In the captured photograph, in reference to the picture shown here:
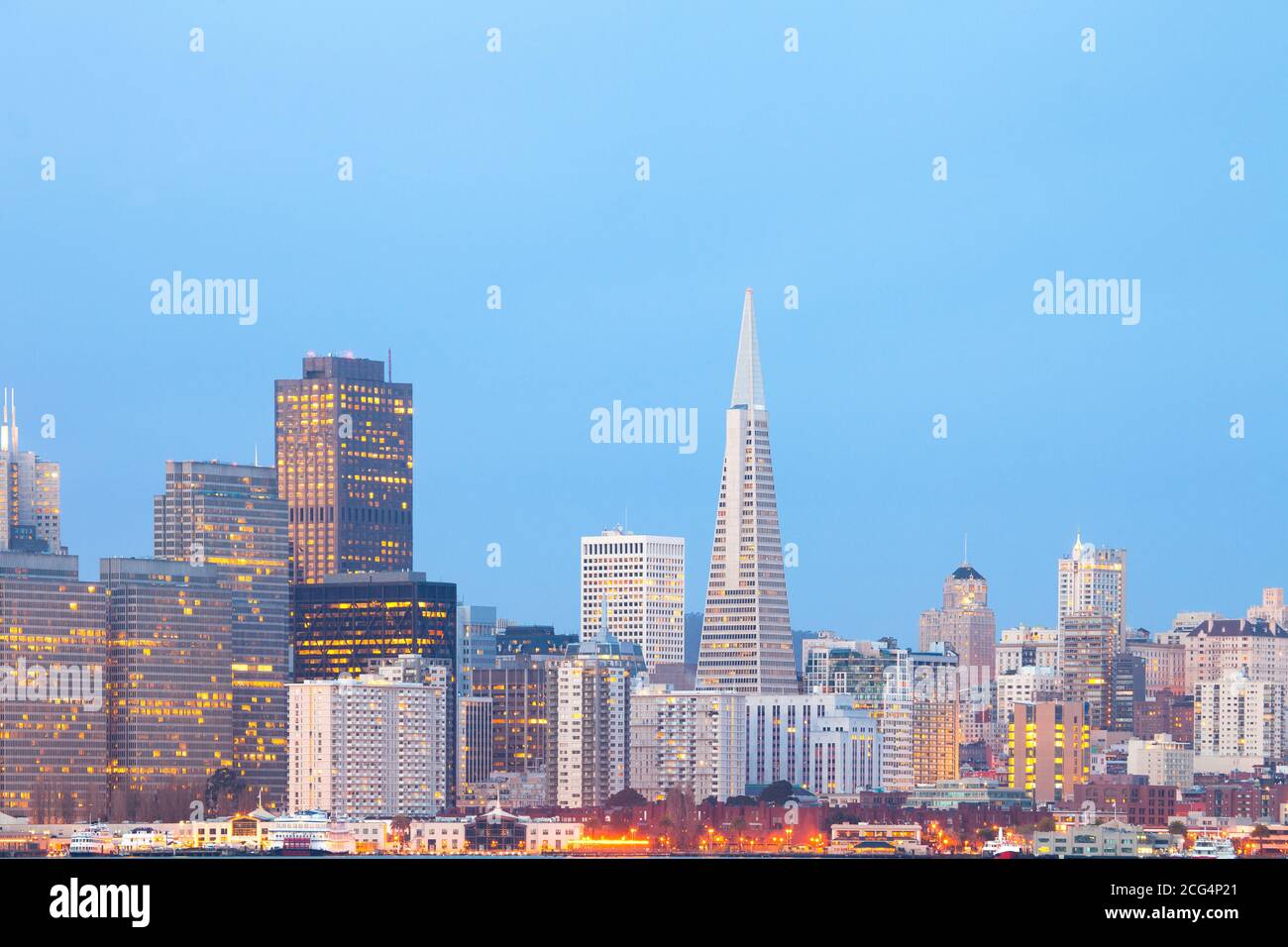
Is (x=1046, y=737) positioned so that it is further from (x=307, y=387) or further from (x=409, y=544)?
(x=307, y=387)

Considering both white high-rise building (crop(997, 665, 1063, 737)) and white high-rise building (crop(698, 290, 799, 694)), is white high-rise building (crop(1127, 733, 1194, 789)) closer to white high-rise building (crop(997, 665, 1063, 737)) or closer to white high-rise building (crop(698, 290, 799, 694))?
white high-rise building (crop(997, 665, 1063, 737))

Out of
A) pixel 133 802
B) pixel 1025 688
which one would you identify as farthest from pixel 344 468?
pixel 1025 688

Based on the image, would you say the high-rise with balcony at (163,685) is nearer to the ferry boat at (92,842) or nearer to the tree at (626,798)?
the ferry boat at (92,842)

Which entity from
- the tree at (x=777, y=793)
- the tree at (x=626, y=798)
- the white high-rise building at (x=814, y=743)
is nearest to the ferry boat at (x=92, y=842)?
the tree at (x=626, y=798)

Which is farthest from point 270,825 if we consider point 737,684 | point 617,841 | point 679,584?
point 679,584

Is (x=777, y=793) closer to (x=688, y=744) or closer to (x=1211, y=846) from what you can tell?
(x=688, y=744)
